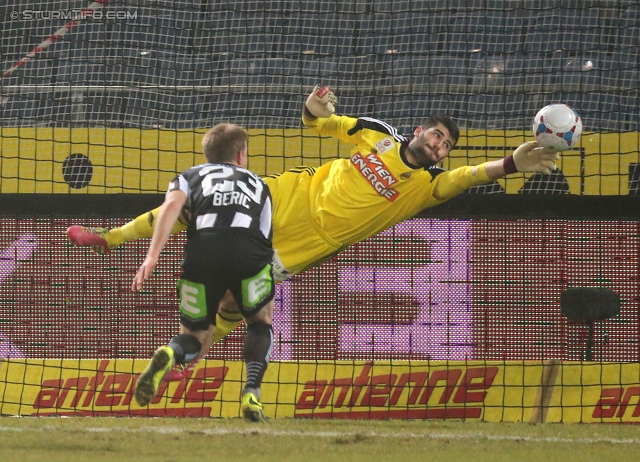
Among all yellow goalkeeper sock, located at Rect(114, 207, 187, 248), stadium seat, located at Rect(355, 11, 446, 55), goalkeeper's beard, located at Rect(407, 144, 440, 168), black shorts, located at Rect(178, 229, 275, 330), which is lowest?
black shorts, located at Rect(178, 229, 275, 330)

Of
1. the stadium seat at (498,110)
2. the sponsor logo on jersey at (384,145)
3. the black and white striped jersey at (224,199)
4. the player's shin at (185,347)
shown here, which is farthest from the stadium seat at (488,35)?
the player's shin at (185,347)

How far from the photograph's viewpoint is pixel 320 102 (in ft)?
21.9

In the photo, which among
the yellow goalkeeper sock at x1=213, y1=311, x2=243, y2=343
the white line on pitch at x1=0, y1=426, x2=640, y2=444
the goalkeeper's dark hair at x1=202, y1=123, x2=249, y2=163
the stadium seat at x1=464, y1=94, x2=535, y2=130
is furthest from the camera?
the stadium seat at x1=464, y1=94, x2=535, y2=130

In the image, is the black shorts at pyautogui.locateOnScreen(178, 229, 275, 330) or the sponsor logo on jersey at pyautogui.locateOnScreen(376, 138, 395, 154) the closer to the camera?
the black shorts at pyautogui.locateOnScreen(178, 229, 275, 330)

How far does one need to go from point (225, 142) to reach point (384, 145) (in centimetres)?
157

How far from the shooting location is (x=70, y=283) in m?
8.67

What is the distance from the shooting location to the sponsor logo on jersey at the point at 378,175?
6602 millimetres

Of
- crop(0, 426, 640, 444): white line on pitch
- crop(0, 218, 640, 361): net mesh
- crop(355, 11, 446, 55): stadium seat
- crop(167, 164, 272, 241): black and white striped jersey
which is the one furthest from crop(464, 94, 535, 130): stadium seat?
crop(167, 164, 272, 241): black and white striped jersey

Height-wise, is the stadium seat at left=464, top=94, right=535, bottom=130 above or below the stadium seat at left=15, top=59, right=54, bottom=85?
below

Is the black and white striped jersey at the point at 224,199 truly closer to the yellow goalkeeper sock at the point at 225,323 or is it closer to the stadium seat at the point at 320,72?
the yellow goalkeeper sock at the point at 225,323

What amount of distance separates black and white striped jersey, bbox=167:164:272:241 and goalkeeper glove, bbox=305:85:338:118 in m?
1.44

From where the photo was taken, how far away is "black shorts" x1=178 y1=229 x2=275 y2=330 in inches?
201

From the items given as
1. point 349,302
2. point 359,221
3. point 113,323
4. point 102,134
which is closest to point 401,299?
point 349,302

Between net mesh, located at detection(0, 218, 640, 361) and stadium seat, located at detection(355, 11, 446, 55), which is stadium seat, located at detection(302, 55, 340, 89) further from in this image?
net mesh, located at detection(0, 218, 640, 361)
